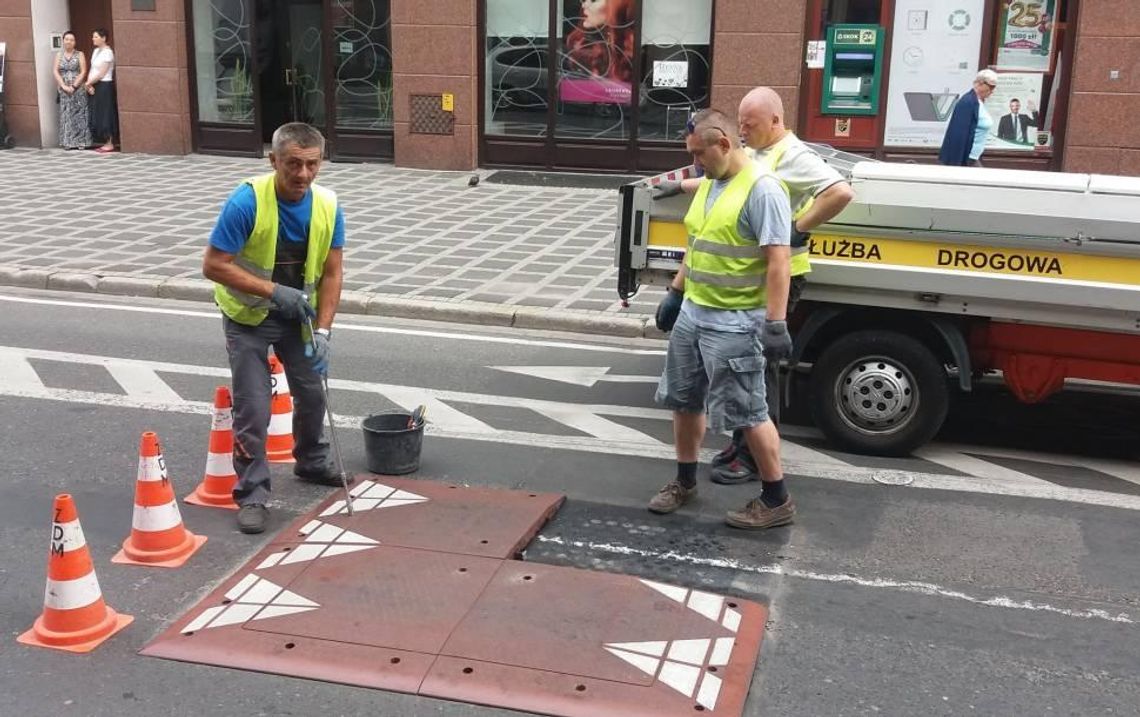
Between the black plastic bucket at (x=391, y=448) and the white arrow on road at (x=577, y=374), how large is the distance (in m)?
1.92

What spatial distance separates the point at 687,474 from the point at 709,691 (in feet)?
5.86

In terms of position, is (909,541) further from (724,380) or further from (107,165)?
(107,165)

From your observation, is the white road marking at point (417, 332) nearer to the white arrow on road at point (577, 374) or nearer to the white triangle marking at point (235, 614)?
the white arrow on road at point (577, 374)

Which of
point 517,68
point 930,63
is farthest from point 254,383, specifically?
point 930,63

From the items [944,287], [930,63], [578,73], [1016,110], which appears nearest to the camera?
[944,287]

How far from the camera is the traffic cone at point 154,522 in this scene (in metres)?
4.97

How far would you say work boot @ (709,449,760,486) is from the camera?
6086mm

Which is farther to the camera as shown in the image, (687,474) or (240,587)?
(687,474)

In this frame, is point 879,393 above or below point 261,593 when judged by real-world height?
above

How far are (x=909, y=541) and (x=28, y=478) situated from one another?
424cm

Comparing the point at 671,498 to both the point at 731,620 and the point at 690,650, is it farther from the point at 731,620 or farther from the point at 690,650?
the point at 690,650

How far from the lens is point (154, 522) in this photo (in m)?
5.04

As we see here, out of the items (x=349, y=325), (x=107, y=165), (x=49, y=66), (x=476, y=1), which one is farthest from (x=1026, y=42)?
(x=49, y=66)

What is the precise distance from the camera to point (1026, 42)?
1445cm
